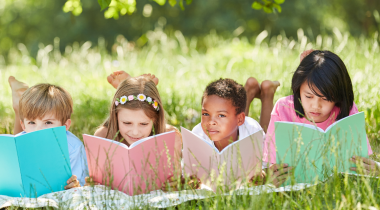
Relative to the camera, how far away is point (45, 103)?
121 inches

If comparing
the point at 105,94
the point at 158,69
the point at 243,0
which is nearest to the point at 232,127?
the point at 105,94

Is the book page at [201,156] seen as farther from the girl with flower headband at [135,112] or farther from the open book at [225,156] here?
the girl with flower headband at [135,112]

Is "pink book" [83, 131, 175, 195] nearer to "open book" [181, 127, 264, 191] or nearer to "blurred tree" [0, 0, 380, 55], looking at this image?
"open book" [181, 127, 264, 191]

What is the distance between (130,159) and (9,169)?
780 mm

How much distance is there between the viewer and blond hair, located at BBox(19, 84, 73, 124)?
9.95ft

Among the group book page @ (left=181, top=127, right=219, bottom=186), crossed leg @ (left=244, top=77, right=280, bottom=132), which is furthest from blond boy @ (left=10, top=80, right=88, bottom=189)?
crossed leg @ (left=244, top=77, right=280, bottom=132)

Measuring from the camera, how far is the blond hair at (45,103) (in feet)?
9.95

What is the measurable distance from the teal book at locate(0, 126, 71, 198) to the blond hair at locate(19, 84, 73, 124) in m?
0.60

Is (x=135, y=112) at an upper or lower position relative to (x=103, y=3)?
lower

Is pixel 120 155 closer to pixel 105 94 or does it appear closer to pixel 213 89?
pixel 213 89

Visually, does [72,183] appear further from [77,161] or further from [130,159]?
[130,159]

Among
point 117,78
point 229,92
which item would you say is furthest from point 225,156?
point 117,78

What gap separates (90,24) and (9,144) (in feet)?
38.1

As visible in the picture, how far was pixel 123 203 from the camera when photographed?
224 cm
